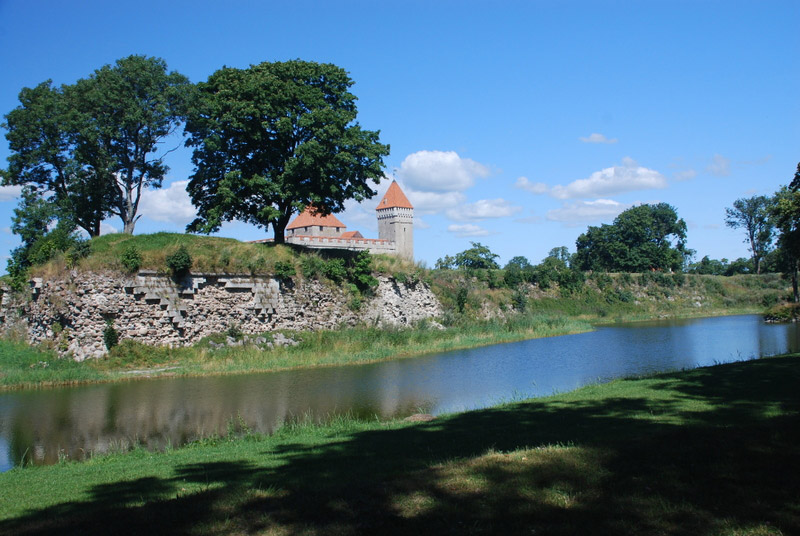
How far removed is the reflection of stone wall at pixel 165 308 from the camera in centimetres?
2667

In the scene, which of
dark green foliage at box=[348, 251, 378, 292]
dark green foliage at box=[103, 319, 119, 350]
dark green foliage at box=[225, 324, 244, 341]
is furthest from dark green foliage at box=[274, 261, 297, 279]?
dark green foliage at box=[103, 319, 119, 350]

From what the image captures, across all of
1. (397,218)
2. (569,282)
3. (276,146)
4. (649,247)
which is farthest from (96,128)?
(649,247)

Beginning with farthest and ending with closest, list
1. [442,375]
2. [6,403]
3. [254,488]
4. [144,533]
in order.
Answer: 1. [442,375]
2. [6,403]
3. [254,488]
4. [144,533]

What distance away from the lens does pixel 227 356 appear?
27.7m

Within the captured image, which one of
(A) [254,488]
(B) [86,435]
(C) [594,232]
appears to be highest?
(C) [594,232]

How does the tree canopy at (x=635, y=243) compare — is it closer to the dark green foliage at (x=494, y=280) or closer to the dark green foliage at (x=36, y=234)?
the dark green foliage at (x=494, y=280)

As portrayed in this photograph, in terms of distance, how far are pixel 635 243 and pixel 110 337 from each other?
263 feet

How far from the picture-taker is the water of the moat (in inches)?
606

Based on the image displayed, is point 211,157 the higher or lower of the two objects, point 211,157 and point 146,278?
the higher

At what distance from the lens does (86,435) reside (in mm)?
15367

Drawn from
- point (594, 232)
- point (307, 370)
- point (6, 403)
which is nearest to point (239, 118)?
point (307, 370)

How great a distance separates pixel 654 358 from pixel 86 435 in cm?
2158

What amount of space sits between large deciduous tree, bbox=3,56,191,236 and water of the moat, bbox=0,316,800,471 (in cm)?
1625

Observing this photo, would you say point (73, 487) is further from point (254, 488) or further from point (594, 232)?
point (594, 232)
